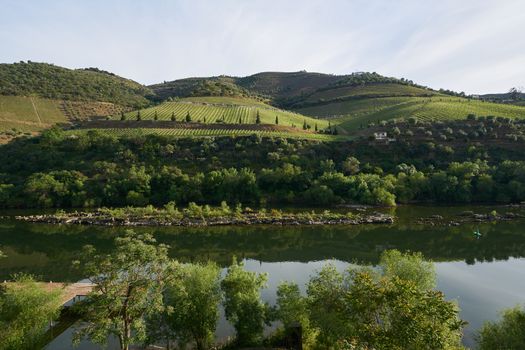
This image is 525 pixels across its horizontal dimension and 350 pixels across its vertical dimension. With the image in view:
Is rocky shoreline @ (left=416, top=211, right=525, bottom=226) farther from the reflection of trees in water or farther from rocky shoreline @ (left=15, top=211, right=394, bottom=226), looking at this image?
rocky shoreline @ (left=15, top=211, right=394, bottom=226)

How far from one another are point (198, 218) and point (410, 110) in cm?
8807

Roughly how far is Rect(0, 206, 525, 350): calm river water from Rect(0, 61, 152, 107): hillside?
8559 centimetres

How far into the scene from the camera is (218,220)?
59.0 m

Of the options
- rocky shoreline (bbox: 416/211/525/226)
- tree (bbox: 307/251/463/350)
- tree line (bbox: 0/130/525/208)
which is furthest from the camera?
tree line (bbox: 0/130/525/208)

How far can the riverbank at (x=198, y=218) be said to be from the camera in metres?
58.4

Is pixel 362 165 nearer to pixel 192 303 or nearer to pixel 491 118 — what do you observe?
pixel 491 118

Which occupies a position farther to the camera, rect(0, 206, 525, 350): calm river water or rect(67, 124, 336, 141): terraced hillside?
rect(67, 124, 336, 141): terraced hillside

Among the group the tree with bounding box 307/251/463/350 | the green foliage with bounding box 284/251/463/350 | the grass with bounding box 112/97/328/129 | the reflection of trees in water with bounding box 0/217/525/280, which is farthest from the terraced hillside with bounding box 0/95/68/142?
the tree with bounding box 307/251/463/350

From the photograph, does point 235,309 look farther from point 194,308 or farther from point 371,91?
point 371,91

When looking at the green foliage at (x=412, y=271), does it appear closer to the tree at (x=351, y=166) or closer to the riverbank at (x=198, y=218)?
the riverbank at (x=198, y=218)

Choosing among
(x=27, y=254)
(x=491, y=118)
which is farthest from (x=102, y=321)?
(x=491, y=118)

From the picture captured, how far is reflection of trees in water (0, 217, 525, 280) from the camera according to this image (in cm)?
4528

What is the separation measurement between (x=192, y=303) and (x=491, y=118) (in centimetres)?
10316

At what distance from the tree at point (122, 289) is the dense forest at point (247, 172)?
5313cm
